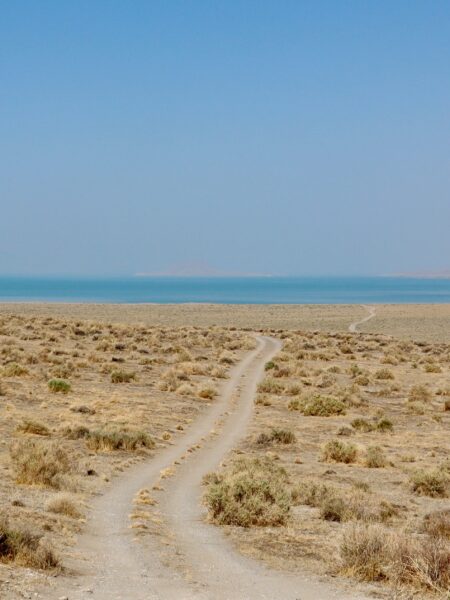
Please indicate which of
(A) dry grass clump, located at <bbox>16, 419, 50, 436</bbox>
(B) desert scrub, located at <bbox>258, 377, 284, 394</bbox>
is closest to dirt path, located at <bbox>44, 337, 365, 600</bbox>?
(A) dry grass clump, located at <bbox>16, 419, 50, 436</bbox>

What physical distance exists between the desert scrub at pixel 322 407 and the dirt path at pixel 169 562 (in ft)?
41.5

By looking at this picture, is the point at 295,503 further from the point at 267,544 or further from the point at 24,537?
the point at 24,537

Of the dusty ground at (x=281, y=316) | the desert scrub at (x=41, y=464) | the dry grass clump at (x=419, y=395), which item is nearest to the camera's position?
the desert scrub at (x=41, y=464)

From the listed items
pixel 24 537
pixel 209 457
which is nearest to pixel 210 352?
pixel 209 457

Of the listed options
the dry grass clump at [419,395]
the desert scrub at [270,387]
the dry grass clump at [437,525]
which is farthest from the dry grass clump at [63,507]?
the dry grass clump at [419,395]

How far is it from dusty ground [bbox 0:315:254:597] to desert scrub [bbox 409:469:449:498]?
7158 mm

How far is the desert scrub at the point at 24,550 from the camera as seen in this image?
9.47m

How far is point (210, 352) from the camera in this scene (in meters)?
53.8

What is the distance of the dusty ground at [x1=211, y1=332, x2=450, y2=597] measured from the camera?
12.7 metres

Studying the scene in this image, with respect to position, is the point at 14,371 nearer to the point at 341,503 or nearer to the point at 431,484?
the point at 431,484

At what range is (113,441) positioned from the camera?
20.9 meters

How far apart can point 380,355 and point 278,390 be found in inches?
923

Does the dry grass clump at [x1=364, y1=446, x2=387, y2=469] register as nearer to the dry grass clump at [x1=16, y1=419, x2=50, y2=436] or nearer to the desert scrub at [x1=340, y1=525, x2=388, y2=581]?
the dry grass clump at [x1=16, y1=419, x2=50, y2=436]

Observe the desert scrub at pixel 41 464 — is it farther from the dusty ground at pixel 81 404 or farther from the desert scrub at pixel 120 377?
the desert scrub at pixel 120 377
